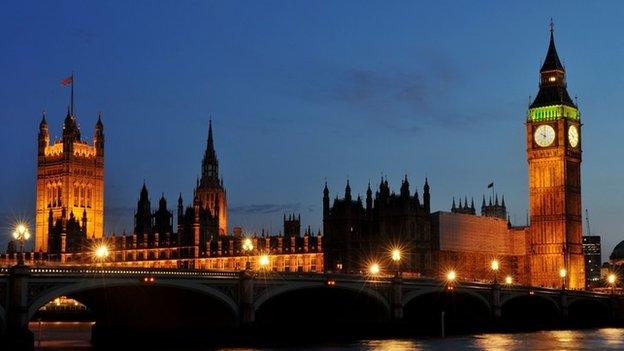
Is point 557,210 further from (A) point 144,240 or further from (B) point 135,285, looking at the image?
(B) point 135,285

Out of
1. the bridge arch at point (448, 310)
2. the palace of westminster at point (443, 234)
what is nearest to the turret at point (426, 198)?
the palace of westminster at point (443, 234)

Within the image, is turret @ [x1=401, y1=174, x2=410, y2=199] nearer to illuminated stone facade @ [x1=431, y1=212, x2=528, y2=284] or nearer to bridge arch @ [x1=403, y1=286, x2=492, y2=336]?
illuminated stone facade @ [x1=431, y1=212, x2=528, y2=284]

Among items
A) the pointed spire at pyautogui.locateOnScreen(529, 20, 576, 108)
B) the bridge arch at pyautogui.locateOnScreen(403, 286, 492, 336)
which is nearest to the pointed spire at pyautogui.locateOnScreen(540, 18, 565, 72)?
the pointed spire at pyautogui.locateOnScreen(529, 20, 576, 108)

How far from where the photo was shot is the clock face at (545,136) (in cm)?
15975

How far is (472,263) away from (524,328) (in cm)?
4146

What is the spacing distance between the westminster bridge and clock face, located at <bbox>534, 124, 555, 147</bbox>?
36041 millimetres

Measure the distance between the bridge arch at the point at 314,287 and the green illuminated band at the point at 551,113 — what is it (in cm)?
6813

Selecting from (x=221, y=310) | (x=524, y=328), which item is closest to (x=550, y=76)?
(x=524, y=328)

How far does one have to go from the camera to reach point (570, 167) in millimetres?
160000

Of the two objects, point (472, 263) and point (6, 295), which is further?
point (472, 263)

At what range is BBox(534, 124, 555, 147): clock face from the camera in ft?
524

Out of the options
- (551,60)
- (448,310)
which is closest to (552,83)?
(551,60)

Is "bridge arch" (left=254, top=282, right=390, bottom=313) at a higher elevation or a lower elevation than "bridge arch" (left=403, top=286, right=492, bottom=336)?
higher

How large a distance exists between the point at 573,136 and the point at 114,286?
99756mm
